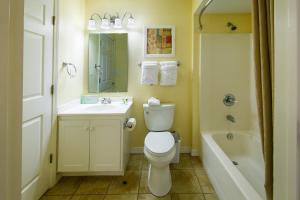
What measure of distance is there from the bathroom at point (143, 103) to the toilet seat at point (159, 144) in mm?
16

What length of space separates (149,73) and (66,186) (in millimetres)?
1682

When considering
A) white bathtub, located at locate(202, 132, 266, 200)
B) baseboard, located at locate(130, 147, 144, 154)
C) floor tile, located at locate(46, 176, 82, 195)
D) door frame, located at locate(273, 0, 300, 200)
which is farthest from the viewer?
baseboard, located at locate(130, 147, 144, 154)

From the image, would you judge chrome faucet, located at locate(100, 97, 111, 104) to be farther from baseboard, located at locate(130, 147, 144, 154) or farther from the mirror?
baseboard, located at locate(130, 147, 144, 154)

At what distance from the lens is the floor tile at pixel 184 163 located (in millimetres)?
2572

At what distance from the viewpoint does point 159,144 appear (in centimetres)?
204

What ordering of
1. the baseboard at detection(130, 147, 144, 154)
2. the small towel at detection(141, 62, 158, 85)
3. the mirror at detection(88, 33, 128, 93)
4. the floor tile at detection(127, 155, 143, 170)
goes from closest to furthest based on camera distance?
the floor tile at detection(127, 155, 143, 170) < the small towel at detection(141, 62, 158, 85) < the mirror at detection(88, 33, 128, 93) < the baseboard at detection(130, 147, 144, 154)

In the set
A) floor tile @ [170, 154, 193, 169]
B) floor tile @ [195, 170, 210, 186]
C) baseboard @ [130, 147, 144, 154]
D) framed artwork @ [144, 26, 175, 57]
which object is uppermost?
framed artwork @ [144, 26, 175, 57]

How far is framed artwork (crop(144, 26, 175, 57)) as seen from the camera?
2889 mm

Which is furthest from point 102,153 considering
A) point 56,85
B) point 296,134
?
point 296,134

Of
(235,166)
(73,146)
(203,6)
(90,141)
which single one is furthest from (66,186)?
(203,6)

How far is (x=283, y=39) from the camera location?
25.1 inches

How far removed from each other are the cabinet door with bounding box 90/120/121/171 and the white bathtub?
1013mm

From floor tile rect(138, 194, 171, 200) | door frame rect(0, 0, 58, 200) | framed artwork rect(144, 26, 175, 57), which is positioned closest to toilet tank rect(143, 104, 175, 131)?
framed artwork rect(144, 26, 175, 57)

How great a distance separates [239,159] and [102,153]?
5.79 ft
